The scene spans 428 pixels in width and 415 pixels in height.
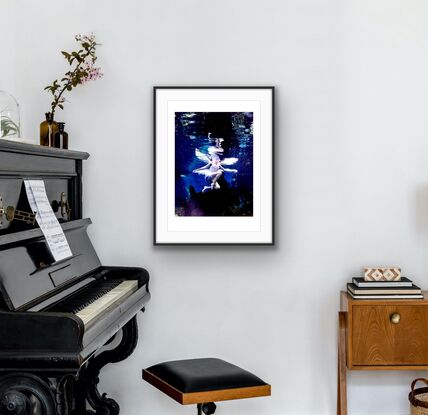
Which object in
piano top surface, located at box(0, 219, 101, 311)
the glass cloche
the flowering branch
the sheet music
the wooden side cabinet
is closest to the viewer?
piano top surface, located at box(0, 219, 101, 311)

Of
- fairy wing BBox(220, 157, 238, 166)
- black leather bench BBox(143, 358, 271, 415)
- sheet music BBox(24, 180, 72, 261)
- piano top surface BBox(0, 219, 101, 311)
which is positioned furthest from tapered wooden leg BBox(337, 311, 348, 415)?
sheet music BBox(24, 180, 72, 261)

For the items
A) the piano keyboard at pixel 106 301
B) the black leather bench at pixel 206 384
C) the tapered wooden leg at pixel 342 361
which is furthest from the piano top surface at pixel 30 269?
the tapered wooden leg at pixel 342 361

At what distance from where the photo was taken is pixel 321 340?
3.44 metres

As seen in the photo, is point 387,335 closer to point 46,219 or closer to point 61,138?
point 46,219

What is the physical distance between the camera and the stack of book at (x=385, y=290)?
316cm

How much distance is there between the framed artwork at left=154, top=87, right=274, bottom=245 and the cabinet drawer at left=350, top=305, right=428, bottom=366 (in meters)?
0.58

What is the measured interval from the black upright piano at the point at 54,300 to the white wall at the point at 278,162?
0.29 metres

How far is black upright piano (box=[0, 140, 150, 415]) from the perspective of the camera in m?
2.03

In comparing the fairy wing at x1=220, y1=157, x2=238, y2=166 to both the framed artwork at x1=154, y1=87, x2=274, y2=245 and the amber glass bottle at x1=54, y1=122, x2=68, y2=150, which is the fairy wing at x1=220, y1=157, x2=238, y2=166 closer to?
the framed artwork at x1=154, y1=87, x2=274, y2=245

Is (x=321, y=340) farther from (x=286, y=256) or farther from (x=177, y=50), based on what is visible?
(x=177, y=50)

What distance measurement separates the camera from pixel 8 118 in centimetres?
279

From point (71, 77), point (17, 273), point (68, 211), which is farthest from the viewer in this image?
point (71, 77)

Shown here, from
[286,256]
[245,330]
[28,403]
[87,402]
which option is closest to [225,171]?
[286,256]

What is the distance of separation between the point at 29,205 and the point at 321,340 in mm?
1638
